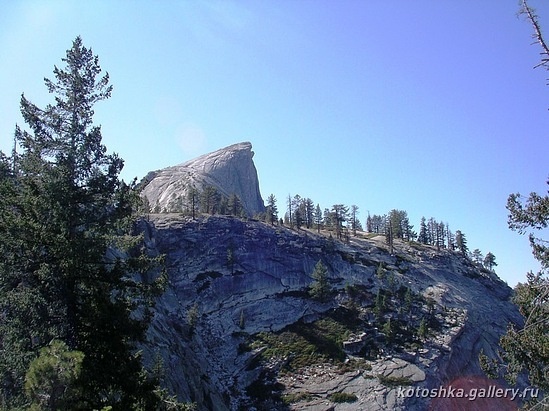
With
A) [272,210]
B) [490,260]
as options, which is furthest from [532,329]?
[490,260]

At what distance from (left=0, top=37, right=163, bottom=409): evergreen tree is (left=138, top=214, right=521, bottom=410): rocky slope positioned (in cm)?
2293

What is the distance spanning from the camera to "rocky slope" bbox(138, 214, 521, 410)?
4956 cm

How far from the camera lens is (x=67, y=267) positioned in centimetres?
1184

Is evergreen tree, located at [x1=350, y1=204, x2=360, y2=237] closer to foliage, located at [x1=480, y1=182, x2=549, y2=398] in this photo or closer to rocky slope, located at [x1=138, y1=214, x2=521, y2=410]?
rocky slope, located at [x1=138, y1=214, x2=521, y2=410]

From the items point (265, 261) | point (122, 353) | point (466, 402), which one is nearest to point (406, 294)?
point (466, 402)

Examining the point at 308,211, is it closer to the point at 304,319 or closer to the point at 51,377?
the point at 304,319

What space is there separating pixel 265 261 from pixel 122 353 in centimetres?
7394

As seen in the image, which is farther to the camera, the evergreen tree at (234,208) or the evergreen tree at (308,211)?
the evergreen tree at (308,211)

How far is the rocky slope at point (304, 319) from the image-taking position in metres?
49.6

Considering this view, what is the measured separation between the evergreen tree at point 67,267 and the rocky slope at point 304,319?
2293cm

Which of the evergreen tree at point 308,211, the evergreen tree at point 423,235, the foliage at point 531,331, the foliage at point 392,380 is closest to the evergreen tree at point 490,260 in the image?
the evergreen tree at point 423,235

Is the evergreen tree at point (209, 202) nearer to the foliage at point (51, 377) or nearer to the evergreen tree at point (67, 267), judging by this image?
the evergreen tree at point (67, 267)

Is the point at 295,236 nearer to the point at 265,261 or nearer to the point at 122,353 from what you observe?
the point at 265,261

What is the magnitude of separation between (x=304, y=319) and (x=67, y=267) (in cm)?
6131
